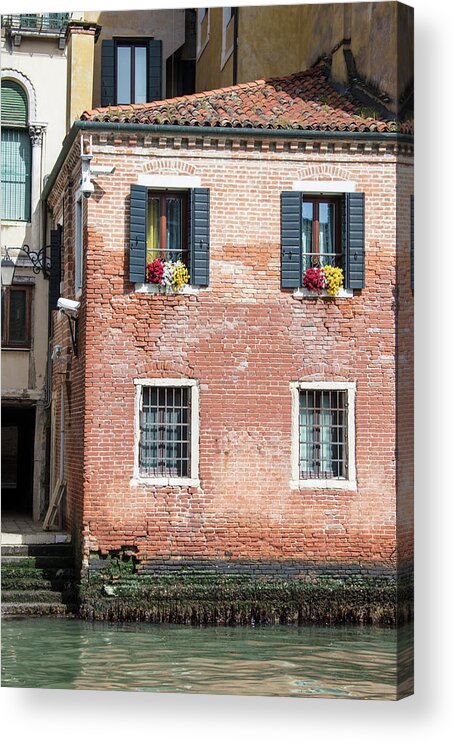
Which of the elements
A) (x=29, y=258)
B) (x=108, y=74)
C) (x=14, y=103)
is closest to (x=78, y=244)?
(x=29, y=258)

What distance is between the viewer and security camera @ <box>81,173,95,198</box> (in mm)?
9258

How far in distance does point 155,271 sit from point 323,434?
1637 millimetres

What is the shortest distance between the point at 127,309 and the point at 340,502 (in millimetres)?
2029

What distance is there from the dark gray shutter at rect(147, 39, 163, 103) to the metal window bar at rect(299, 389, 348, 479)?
2.38 m

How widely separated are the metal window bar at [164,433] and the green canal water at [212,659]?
1148 millimetres

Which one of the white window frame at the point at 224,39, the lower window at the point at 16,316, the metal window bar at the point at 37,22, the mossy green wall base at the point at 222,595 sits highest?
the metal window bar at the point at 37,22

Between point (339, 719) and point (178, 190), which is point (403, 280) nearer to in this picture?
point (178, 190)

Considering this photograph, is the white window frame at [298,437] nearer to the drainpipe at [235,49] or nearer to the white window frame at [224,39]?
the drainpipe at [235,49]

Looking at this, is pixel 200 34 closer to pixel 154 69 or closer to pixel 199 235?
pixel 154 69

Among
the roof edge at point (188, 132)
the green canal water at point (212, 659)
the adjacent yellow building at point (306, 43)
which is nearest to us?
the green canal water at point (212, 659)

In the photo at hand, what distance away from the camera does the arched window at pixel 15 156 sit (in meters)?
9.38

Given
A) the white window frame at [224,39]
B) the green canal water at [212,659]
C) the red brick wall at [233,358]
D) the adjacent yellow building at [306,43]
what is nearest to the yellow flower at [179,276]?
the red brick wall at [233,358]

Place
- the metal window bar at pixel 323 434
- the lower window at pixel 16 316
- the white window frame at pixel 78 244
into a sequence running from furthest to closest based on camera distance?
the white window frame at pixel 78 244 < the lower window at pixel 16 316 < the metal window bar at pixel 323 434

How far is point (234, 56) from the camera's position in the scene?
31.5ft
